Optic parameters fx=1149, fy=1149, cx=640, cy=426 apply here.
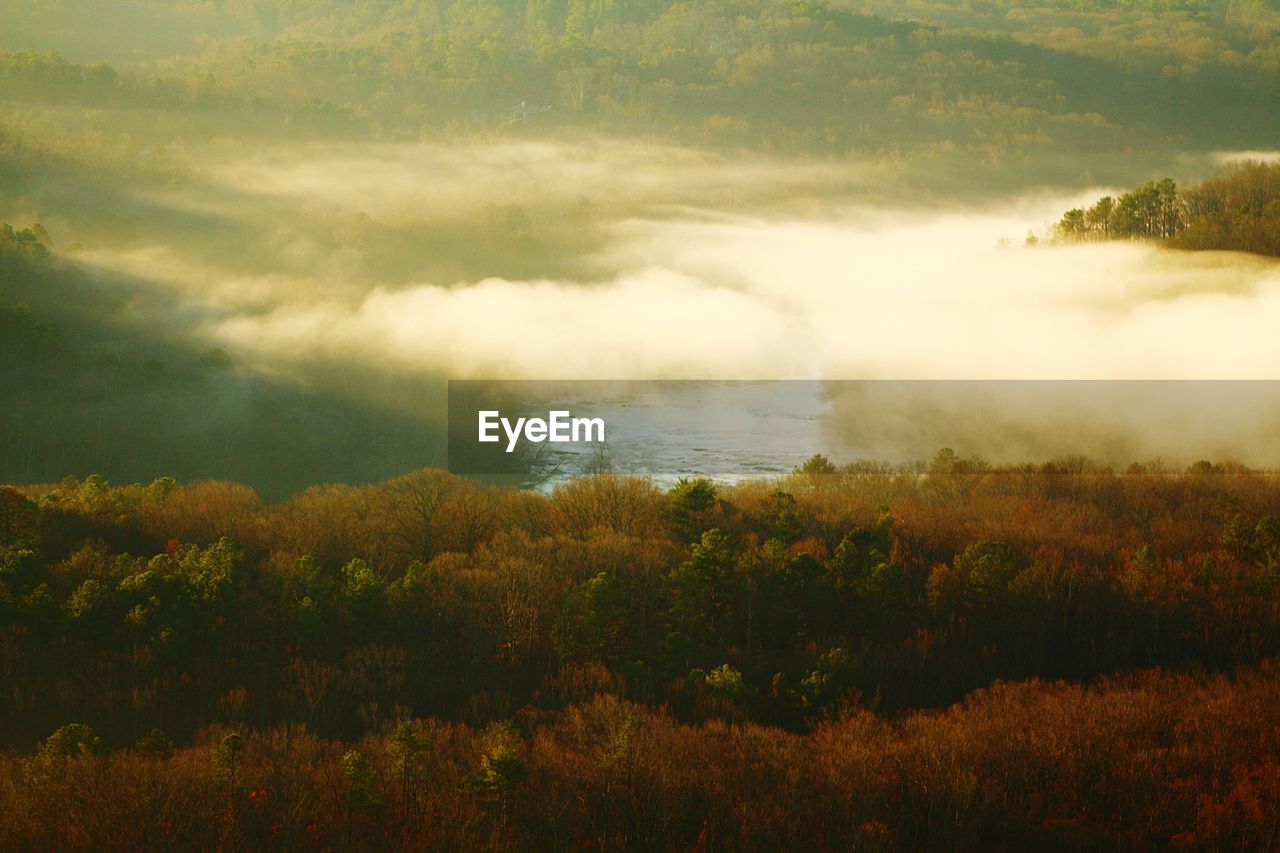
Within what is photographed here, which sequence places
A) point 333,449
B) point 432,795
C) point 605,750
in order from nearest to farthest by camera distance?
1. point 432,795
2. point 605,750
3. point 333,449

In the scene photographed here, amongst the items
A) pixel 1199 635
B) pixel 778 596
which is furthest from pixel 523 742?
pixel 1199 635

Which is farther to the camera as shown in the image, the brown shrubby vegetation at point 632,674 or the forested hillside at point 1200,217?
the forested hillside at point 1200,217

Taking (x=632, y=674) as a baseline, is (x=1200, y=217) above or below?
above

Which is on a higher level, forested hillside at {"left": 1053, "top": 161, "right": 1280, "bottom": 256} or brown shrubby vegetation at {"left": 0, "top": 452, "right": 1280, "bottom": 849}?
forested hillside at {"left": 1053, "top": 161, "right": 1280, "bottom": 256}

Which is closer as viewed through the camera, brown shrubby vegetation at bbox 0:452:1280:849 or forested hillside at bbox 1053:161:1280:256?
brown shrubby vegetation at bbox 0:452:1280:849

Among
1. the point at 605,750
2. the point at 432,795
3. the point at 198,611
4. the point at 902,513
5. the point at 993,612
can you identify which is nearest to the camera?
the point at 432,795

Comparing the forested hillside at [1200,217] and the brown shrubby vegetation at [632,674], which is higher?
the forested hillside at [1200,217]

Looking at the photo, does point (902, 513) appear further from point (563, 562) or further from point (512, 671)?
point (512, 671)

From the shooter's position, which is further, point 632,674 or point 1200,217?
point 1200,217
